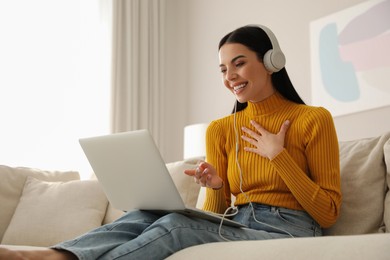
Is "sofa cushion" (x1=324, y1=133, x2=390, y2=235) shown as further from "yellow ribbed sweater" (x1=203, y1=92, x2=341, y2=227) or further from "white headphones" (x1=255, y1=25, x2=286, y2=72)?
"white headphones" (x1=255, y1=25, x2=286, y2=72)

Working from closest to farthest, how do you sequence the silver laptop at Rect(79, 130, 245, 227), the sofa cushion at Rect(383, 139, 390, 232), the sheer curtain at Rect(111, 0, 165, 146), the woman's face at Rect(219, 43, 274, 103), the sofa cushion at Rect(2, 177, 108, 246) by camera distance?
the silver laptop at Rect(79, 130, 245, 227) → the sofa cushion at Rect(383, 139, 390, 232) → the woman's face at Rect(219, 43, 274, 103) → the sofa cushion at Rect(2, 177, 108, 246) → the sheer curtain at Rect(111, 0, 165, 146)

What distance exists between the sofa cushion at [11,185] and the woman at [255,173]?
1.29 metres

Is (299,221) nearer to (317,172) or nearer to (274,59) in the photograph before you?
(317,172)

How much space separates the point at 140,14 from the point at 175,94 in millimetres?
679

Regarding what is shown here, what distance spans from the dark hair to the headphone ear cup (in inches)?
1.6

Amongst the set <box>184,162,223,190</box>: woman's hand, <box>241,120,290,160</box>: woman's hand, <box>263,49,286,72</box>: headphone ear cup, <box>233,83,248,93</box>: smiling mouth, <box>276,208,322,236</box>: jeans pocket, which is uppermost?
<box>263,49,286,72</box>: headphone ear cup

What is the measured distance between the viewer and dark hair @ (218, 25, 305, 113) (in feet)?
5.98

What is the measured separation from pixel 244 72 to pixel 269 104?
0.48 feet

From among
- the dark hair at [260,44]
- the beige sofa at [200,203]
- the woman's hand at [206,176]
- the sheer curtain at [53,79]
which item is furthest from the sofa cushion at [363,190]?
the sheer curtain at [53,79]

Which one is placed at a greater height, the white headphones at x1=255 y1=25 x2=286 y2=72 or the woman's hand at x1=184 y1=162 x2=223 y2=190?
the white headphones at x1=255 y1=25 x2=286 y2=72

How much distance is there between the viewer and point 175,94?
4.25m

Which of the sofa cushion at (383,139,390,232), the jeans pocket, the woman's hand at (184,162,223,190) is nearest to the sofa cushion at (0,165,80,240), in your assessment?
the woman's hand at (184,162,223,190)

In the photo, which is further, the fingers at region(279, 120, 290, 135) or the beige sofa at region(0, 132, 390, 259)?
the fingers at region(279, 120, 290, 135)

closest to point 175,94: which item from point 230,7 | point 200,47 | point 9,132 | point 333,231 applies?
point 200,47
